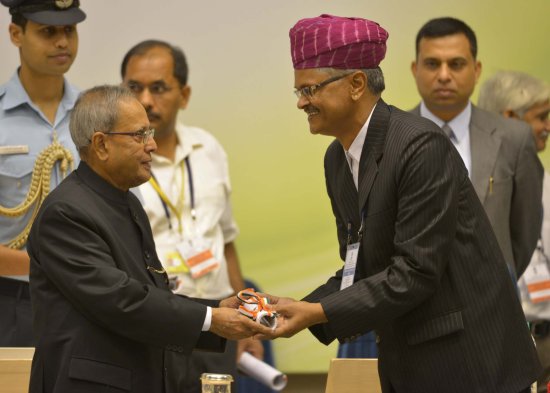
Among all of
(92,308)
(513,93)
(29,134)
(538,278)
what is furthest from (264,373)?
(513,93)

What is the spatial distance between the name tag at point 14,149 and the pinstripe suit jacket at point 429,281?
174 cm

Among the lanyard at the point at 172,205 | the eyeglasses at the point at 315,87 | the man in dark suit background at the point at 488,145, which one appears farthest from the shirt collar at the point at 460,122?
the eyeglasses at the point at 315,87

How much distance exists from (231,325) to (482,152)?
1.95 m

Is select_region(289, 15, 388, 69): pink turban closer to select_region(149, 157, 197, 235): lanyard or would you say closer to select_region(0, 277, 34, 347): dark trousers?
select_region(0, 277, 34, 347): dark trousers

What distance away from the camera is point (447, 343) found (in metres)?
3.25

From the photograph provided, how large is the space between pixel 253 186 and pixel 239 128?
35 centimetres

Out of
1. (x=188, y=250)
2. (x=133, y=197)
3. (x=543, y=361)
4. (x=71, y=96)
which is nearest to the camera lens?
(x=133, y=197)

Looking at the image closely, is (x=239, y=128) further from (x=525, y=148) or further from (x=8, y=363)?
(x=8, y=363)

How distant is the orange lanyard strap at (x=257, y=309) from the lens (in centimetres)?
354

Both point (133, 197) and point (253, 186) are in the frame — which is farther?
point (253, 186)

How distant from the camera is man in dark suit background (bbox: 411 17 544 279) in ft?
16.5

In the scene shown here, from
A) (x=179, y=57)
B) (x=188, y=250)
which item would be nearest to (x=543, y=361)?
(x=188, y=250)

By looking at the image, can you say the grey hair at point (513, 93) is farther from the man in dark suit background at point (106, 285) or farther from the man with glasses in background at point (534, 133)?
the man in dark suit background at point (106, 285)

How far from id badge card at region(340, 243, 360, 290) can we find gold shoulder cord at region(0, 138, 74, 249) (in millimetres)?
1593
